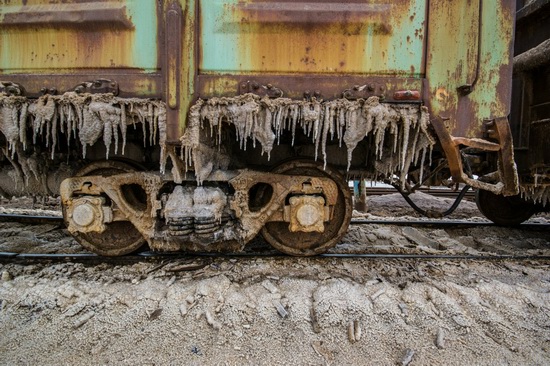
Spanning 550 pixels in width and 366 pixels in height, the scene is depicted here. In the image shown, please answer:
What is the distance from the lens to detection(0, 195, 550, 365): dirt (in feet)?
6.95

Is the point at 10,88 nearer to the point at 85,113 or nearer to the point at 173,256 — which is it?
the point at 85,113

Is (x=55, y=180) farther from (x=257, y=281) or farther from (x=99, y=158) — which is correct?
(x=257, y=281)

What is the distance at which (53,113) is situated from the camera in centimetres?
250

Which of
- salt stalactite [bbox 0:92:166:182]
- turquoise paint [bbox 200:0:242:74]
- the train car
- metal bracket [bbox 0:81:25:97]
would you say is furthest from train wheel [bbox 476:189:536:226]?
metal bracket [bbox 0:81:25:97]

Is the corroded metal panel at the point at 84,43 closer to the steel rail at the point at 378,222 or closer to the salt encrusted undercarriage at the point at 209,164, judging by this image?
the salt encrusted undercarriage at the point at 209,164

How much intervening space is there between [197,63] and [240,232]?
4.97 feet

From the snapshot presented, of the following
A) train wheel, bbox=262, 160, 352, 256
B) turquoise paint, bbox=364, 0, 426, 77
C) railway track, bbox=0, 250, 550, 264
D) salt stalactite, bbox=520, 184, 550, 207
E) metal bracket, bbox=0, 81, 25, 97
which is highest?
turquoise paint, bbox=364, 0, 426, 77

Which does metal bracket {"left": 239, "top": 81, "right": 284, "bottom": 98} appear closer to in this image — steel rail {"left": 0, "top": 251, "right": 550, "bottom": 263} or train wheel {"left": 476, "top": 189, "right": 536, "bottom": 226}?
steel rail {"left": 0, "top": 251, "right": 550, "bottom": 263}

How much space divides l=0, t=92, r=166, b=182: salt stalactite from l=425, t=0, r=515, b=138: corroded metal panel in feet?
7.25

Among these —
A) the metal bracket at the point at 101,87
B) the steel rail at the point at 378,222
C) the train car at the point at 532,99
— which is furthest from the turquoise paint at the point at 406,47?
the steel rail at the point at 378,222

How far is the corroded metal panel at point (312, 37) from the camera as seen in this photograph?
2.43 metres

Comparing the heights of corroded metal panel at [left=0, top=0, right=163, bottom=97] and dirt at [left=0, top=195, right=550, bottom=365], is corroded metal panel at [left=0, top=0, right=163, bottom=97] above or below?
above

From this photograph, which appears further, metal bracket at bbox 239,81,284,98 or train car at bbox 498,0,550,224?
train car at bbox 498,0,550,224

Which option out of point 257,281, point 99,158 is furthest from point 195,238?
point 99,158
